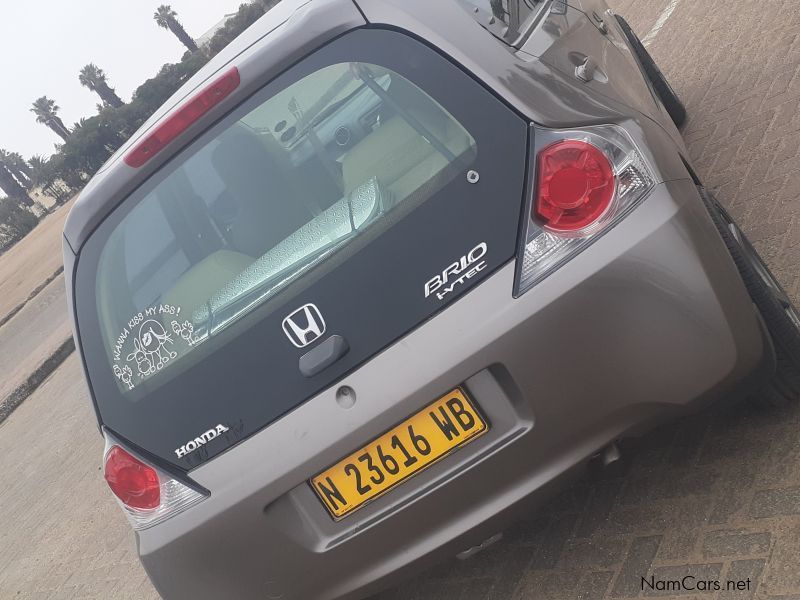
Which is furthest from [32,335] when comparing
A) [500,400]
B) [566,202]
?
[566,202]

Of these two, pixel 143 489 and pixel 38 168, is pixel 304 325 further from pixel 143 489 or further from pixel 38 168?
pixel 38 168

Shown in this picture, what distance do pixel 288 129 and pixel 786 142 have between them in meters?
3.25

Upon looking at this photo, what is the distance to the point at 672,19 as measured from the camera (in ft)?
31.2

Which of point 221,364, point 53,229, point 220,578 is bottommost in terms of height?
point 53,229

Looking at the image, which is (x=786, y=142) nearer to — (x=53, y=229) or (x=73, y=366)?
(x=73, y=366)

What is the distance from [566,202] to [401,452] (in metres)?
0.81

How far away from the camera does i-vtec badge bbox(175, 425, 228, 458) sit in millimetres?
2691

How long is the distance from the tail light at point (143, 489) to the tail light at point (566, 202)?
1176mm

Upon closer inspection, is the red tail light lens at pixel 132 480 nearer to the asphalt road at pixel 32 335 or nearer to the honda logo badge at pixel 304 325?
the honda logo badge at pixel 304 325

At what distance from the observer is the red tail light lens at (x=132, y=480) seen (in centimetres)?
283

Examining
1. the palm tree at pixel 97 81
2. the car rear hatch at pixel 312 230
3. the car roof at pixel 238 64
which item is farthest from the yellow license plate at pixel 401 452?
the palm tree at pixel 97 81

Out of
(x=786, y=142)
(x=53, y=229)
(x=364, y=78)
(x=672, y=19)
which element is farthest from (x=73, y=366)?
(x=53, y=229)

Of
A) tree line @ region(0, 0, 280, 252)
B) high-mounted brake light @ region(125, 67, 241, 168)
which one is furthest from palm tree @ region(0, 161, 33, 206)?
high-mounted brake light @ region(125, 67, 241, 168)

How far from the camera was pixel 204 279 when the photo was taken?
2.71m
